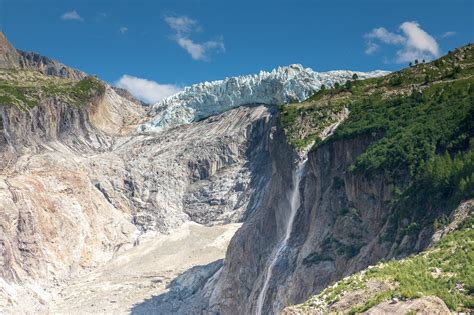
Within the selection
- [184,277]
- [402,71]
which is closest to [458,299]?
[402,71]

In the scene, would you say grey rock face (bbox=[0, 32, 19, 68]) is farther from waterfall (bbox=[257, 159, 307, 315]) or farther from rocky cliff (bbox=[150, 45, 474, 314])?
waterfall (bbox=[257, 159, 307, 315])

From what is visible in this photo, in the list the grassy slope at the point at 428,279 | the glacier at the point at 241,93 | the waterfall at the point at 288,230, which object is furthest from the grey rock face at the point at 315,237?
the glacier at the point at 241,93

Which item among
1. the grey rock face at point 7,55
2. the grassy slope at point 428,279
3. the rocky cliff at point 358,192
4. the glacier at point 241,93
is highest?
the grey rock face at point 7,55

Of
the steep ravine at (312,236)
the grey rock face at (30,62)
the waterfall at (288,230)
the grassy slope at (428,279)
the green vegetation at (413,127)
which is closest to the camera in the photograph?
the grassy slope at (428,279)

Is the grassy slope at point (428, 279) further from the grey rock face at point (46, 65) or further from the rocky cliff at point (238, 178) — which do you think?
the grey rock face at point (46, 65)

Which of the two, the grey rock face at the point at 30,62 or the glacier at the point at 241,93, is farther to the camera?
the grey rock face at the point at 30,62

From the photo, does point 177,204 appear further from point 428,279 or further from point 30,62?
point 428,279

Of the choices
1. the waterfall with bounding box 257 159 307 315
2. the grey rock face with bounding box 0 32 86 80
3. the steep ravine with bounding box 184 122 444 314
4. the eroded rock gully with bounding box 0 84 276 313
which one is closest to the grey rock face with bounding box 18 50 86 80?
the grey rock face with bounding box 0 32 86 80
